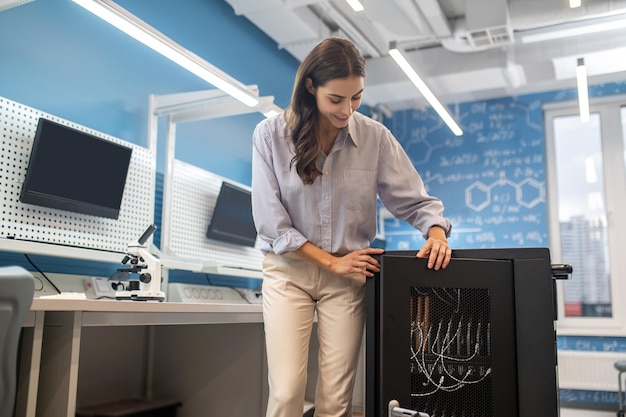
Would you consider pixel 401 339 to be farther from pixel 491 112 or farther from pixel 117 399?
pixel 491 112

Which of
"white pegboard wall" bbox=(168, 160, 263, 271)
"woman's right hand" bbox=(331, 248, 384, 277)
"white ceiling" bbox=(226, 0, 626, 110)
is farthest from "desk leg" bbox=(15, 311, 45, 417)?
"white ceiling" bbox=(226, 0, 626, 110)

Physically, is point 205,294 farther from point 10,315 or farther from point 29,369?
point 10,315

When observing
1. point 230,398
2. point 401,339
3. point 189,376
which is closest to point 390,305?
point 401,339

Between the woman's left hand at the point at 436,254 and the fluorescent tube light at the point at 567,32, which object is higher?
the fluorescent tube light at the point at 567,32

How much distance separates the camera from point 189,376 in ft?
8.27

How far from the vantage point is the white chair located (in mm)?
887

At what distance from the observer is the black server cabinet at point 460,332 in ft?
3.91

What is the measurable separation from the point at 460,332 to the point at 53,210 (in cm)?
178

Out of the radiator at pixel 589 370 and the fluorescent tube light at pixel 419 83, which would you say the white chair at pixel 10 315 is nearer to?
the fluorescent tube light at pixel 419 83

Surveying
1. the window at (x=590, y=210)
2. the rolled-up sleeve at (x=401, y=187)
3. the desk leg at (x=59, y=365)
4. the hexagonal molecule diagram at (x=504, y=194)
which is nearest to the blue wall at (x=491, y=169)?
the hexagonal molecule diagram at (x=504, y=194)

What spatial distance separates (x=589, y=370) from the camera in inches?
185

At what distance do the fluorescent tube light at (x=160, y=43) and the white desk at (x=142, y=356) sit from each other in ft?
3.25

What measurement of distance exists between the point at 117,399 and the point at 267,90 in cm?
235

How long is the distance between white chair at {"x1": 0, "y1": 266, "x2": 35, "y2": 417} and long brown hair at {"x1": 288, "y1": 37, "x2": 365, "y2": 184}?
2.33 feet
